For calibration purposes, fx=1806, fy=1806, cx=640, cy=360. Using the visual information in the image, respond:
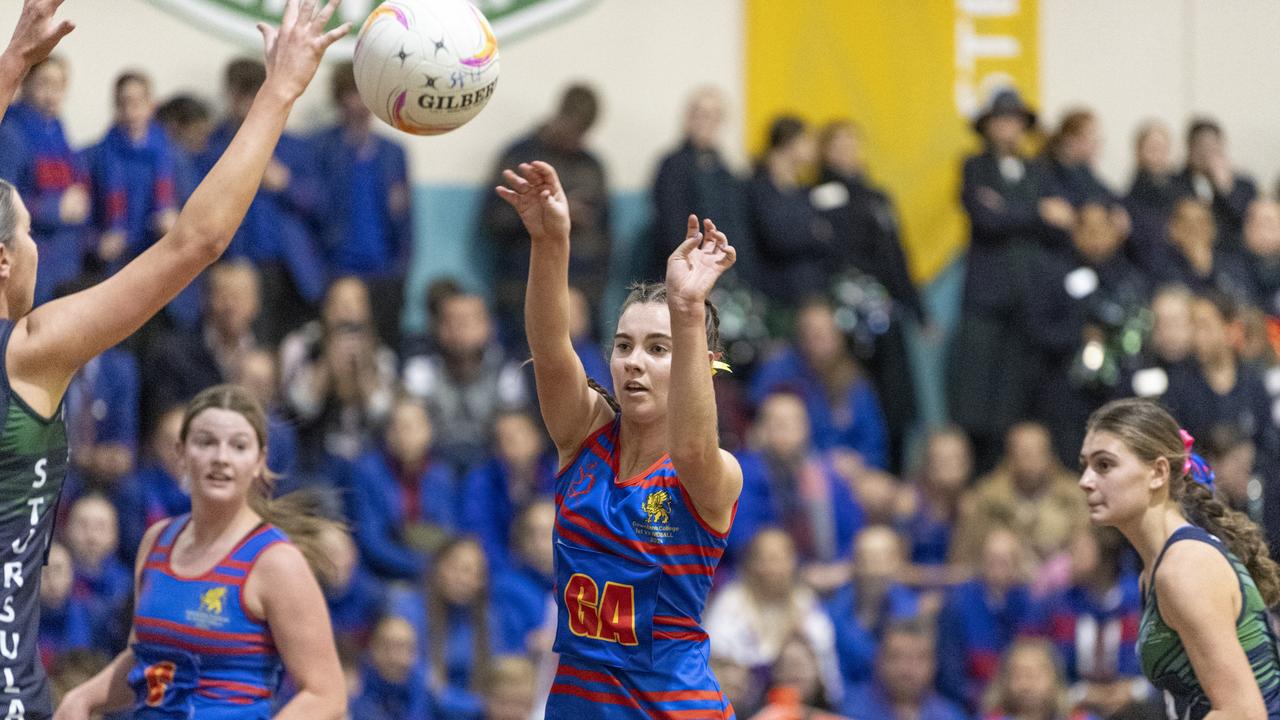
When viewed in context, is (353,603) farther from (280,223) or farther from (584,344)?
(280,223)

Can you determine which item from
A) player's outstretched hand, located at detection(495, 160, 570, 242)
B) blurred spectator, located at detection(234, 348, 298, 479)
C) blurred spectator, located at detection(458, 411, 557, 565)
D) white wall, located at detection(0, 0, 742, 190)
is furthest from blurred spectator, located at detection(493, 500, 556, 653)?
player's outstretched hand, located at detection(495, 160, 570, 242)

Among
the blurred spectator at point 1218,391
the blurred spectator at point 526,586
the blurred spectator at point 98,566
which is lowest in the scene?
the blurred spectator at point 526,586

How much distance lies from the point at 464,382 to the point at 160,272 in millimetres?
5752

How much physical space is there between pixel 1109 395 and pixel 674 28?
12.0ft

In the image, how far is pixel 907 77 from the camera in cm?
1238

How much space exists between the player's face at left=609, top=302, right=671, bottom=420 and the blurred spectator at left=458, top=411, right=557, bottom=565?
4.89m

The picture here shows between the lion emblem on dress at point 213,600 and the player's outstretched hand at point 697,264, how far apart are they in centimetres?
157

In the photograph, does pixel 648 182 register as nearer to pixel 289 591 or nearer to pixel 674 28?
pixel 674 28

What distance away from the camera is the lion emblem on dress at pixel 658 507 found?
13.2 ft

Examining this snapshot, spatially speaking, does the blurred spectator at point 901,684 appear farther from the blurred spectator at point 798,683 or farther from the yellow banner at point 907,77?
the yellow banner at point 907,77

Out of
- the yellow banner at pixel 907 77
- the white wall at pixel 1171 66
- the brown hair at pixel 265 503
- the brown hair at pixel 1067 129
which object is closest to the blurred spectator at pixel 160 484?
the brown hair at pixel 265 503

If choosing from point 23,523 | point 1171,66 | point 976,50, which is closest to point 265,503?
point 23,523

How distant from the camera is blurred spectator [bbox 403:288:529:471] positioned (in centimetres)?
925

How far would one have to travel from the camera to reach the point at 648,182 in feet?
37.4
